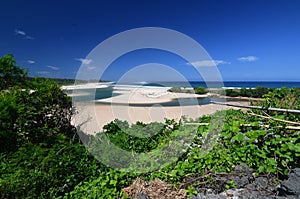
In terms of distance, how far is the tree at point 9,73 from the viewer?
16.5ft

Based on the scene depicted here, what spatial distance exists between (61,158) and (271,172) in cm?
295

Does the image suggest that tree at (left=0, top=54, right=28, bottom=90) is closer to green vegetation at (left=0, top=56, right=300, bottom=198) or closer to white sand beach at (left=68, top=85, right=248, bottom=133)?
green vegetation at (left=0, top=56, right=300, bottom=198)

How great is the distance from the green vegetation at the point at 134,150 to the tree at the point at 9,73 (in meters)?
1.05

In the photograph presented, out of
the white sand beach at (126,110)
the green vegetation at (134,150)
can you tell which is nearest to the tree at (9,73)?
the green vegetation at (134,150)

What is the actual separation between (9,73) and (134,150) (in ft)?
13.6

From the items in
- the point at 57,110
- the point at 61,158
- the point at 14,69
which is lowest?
the point at 61,158

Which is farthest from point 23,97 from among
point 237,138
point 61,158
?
point 237,138

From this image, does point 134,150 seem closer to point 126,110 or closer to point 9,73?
point 126,110

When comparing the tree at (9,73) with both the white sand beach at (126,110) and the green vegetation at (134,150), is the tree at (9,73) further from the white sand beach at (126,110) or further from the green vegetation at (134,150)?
the white sand beach at (126,110)

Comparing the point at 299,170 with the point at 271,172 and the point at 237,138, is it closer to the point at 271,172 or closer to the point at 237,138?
Answer: the point at 271,172

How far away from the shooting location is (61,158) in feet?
10.3

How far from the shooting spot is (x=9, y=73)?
17.0 feet

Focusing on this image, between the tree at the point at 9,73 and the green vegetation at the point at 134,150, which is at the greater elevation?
the tree at the point at 9,73

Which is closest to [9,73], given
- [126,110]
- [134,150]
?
Answer: [126,110]
